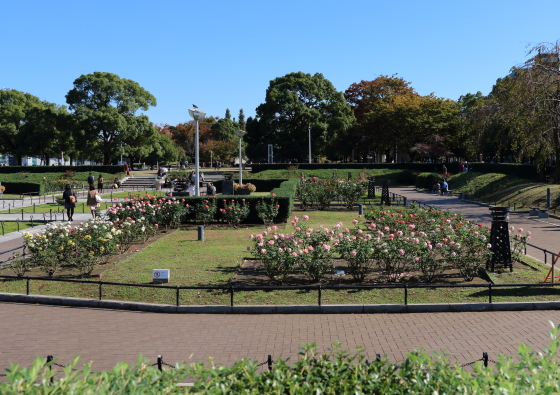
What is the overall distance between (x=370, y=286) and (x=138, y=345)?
4345 millimetres

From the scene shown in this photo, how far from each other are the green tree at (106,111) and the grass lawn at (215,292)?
48.0 m

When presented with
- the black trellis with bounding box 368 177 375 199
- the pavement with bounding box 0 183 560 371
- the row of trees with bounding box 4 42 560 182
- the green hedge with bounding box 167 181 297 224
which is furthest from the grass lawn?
the row of trees with bounding box 4 42 560 182

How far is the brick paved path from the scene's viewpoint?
733 cm

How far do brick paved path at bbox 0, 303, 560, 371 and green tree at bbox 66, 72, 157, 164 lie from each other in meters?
52.6

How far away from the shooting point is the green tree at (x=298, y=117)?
6425 cm

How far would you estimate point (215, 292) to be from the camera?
1033cm

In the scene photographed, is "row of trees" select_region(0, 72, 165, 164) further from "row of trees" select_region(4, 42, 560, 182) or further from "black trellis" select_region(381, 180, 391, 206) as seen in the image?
"black trellis" select_region(381, 180, 391, 206)

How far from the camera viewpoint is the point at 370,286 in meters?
9.88

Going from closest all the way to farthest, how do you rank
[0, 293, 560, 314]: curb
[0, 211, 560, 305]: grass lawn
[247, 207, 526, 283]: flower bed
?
[0, 293, 560, 314]: curb
[0, 211, 560, 305]: grass lawn
[247, 207, 526, 283]: flower bed

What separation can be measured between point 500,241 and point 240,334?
654cm

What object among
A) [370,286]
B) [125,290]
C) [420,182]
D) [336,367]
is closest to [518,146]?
[420,182]

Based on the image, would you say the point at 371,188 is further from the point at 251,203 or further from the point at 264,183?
the point at 251,203

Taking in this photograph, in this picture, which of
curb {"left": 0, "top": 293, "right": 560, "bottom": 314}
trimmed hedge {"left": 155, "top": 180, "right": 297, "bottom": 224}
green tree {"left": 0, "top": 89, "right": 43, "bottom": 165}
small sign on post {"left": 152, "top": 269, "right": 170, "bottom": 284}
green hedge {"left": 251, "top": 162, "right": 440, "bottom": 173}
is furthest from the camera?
green tree {"left": 0, "top": 89, "right": 43, "bottom": 165}

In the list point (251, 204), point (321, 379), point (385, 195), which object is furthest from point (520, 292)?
point (385, 195)
